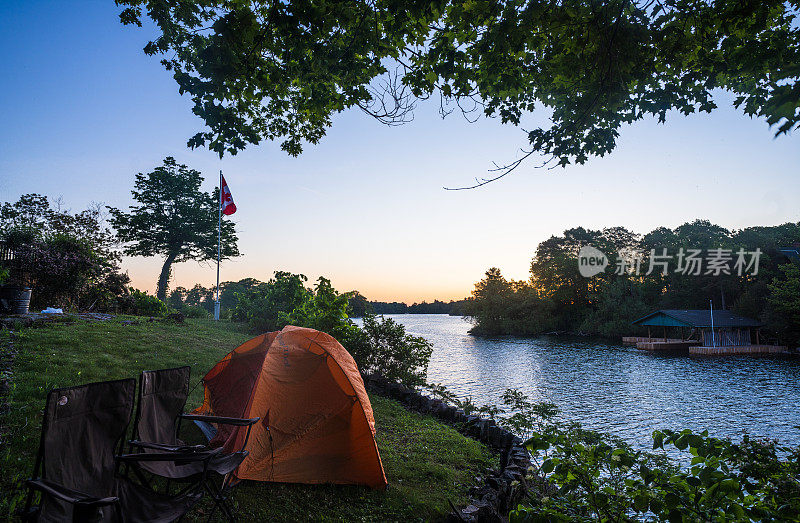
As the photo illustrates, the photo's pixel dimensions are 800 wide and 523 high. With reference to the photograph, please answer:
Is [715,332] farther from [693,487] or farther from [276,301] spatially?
[693,487]

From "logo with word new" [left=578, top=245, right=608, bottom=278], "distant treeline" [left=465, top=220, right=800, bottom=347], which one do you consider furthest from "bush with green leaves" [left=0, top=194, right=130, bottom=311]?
"logo with word new" [left=578, top=245, right=608, bottom=278]

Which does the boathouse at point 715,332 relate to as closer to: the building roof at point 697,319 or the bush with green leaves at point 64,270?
the building roof at point 697,319

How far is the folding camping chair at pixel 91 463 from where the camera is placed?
2391 millimetres

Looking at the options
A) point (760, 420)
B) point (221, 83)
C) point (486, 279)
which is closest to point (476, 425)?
point (221, 83)

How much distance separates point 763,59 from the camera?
394 cm

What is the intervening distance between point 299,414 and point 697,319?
38857mm

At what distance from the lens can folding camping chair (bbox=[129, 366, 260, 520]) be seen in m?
3.47

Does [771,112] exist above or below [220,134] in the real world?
below

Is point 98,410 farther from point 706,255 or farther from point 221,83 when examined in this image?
point 706,255

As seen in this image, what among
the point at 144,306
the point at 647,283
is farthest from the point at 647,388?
the point at 647,283

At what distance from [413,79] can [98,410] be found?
471cm

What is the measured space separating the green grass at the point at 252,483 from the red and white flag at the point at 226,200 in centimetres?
1009

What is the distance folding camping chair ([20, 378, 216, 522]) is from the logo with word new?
2377 inches

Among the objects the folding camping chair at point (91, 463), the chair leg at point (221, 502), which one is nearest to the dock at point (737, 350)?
the chair leg at point (221, 502)
